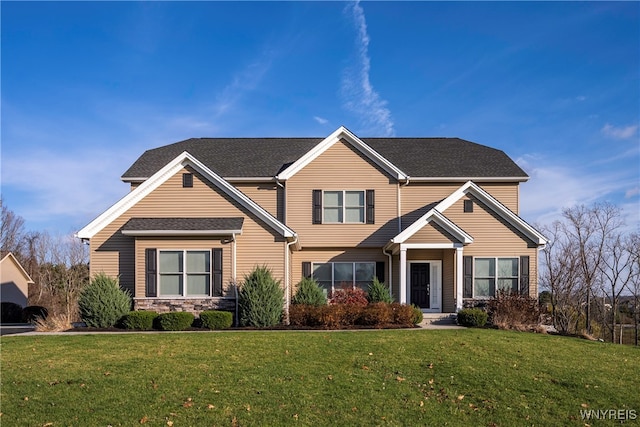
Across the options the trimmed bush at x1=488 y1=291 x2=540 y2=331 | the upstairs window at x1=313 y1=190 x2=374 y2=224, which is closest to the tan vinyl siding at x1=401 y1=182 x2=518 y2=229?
the upstairs window at x1=313 y1=190 x2=374 y2=224

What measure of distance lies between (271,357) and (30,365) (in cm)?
514

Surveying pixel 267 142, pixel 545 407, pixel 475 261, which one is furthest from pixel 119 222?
pixel 545 407

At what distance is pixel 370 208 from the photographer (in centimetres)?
2178

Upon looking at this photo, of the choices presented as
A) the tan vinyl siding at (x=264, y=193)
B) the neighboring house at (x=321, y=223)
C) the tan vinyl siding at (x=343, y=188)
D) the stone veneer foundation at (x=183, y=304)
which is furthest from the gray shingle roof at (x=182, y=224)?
the tan vinyl siding at (x=343, y=188)

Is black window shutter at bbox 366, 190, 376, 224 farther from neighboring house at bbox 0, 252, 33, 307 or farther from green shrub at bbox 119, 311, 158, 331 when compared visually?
neighboring house at bbox 0, 252, 33, 307

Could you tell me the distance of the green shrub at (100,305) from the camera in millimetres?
16484

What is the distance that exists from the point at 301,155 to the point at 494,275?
34.3ft

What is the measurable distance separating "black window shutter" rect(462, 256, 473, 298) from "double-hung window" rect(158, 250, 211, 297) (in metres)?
9.99

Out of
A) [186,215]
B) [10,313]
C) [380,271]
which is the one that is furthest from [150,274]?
[10,313]

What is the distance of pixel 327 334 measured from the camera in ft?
47.1

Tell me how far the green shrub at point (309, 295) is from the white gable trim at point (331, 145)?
5146 mm

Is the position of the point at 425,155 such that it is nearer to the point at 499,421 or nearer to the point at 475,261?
the point at 475,261

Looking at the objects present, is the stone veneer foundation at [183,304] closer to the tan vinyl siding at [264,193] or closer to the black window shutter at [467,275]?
the tan vinyl siding at [264,193]

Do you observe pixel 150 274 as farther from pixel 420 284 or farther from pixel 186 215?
pixel 420 284
